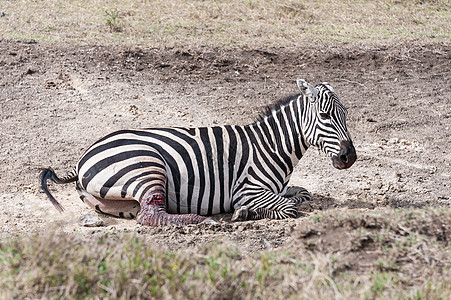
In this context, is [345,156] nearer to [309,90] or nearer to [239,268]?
[309,90]

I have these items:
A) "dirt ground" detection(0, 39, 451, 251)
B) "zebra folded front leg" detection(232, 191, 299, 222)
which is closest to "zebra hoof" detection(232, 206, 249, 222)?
"zebra folded front leg" detection(232, 191, 299, 222)

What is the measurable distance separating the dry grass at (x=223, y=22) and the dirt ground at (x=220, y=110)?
0.73 m

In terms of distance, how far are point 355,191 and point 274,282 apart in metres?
3.92

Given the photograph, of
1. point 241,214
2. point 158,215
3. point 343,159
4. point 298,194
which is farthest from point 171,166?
point 343,159

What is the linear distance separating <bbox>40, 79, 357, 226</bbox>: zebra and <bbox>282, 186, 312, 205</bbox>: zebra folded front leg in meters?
0.02

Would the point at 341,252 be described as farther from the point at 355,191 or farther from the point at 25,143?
the point at 25,143

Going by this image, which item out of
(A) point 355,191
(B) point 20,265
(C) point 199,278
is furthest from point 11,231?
(A) point 355,191

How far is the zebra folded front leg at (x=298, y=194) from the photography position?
7193 mm

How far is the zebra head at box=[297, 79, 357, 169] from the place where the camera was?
6.82 metres

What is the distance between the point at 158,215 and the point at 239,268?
230 centimetres

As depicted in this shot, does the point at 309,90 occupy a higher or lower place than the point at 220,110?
lower

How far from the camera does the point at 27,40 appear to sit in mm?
11844

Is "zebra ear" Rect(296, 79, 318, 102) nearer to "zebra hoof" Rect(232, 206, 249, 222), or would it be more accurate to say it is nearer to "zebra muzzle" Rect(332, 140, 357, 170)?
"zebra muzzle" Rect(332, 140, 357, 170)

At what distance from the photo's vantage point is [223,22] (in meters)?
14.4
